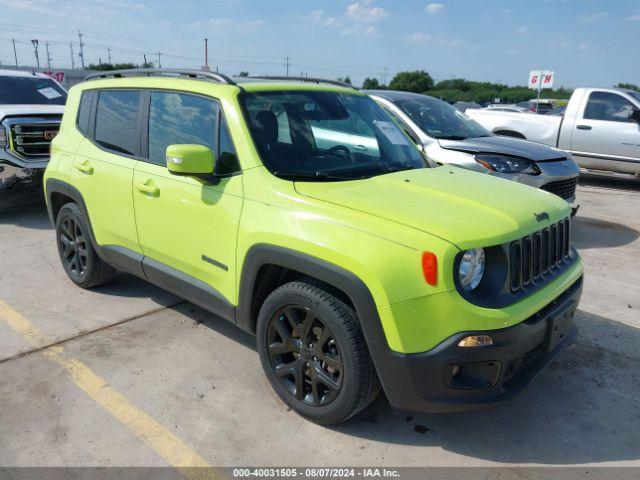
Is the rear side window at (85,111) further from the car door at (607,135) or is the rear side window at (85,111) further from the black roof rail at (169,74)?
the car door at (607,135)

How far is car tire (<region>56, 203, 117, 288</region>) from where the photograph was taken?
4.58 metres

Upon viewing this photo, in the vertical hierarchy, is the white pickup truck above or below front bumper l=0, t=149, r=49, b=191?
above

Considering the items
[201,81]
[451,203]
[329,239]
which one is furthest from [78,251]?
[451,203]

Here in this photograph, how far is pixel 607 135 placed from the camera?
32.3ft

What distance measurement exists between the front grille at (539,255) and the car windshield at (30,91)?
318 inches

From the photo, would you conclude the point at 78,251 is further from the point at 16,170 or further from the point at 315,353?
the point at 16,170

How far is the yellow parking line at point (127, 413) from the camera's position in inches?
107

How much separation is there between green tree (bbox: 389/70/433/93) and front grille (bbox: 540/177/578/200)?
7523cm

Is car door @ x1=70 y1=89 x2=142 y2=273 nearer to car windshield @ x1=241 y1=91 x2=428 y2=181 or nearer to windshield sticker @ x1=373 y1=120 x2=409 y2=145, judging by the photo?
car windshield @ x1=241 y1=91 x2=428 y2=181

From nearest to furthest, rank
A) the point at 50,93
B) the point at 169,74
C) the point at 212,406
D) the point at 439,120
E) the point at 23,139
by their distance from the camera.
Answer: the point at 212,406 → the point at 169,74 → the point at 439,120 → the point at 23,139 → the point at 50,93

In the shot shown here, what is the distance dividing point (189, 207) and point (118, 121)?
1.26 metres

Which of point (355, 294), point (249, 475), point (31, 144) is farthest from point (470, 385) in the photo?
point (31, 144)

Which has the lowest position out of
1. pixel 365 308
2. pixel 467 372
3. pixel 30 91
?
pixel 467 372

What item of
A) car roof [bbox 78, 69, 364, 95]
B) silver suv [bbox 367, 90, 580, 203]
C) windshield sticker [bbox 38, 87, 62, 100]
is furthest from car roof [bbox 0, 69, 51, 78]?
silver suv [bbox 367, 90, 580, 203]
